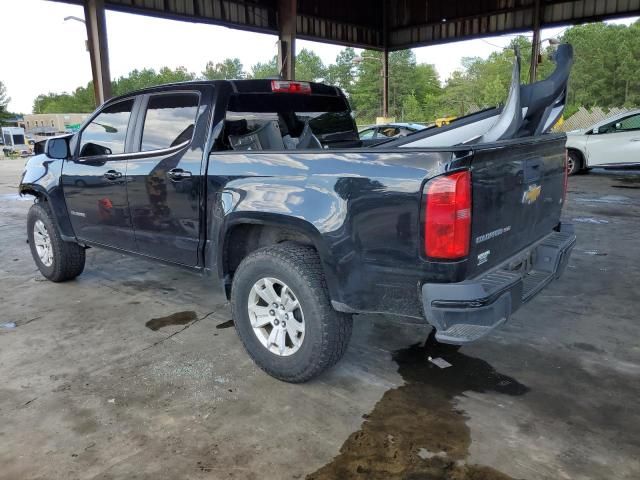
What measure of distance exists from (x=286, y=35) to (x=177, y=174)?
15159mm

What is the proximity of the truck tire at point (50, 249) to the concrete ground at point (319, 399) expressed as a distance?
0.62 meters

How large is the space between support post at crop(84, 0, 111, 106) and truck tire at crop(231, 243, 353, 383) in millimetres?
12644

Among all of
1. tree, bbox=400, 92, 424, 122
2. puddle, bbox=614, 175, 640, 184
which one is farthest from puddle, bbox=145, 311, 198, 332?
tree, bbox=400, 92, 424, 122

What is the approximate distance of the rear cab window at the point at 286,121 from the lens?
11.9ft

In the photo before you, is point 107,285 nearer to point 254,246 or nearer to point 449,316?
point 254,246

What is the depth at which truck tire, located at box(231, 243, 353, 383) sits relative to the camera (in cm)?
289

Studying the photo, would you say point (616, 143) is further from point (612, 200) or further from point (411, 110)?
point (411, 110)

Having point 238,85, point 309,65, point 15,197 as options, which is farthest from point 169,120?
point 309,65

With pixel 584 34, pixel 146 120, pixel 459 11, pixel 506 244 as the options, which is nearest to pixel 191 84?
pixel 146 120

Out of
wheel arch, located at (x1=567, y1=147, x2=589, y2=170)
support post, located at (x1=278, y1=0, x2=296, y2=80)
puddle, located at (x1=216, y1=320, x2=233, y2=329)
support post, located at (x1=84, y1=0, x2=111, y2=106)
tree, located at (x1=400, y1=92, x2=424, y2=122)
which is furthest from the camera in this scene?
tree, located at (x1=400, y1=92, x2=424, y2=122)

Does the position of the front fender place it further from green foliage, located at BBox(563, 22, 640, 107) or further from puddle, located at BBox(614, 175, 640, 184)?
green foliage, located at BBox(563, 22, 640, 107)

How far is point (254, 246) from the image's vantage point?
3418 millimetres

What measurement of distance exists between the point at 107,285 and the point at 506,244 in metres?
3.92

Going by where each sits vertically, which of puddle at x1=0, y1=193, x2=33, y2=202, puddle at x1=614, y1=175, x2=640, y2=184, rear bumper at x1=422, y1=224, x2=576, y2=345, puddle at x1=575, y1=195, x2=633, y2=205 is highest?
rear bumper at x1=422, y1=224, x2=576, y2=345
